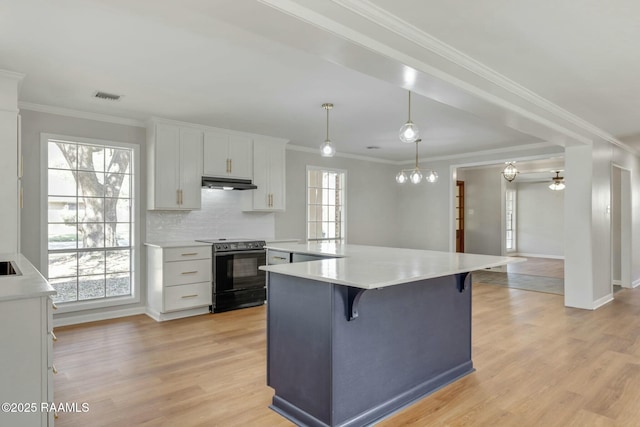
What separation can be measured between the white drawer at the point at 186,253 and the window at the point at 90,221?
630mm

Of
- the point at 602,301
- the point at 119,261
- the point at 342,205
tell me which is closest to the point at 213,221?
the point at 119,261

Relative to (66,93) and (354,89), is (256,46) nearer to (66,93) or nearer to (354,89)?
(354,89)

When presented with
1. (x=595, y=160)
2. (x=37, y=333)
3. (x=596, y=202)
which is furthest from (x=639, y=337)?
(x=37, y=333)

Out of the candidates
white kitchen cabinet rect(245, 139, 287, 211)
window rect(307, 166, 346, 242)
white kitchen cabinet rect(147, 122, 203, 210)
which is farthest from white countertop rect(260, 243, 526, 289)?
window rect(307, 166, 346, 242)

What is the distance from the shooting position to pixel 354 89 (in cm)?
367

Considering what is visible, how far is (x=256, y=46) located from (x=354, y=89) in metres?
1.21

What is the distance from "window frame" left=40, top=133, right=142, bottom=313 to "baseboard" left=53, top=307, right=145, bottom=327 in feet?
0.24

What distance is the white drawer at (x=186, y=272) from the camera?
4688mm

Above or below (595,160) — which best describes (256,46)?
above

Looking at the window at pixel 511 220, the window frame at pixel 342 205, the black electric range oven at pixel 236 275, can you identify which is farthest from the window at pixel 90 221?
the window at pixel 511 220

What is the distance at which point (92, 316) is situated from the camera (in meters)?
4.64

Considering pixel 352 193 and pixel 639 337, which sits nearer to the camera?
pixel 639 337

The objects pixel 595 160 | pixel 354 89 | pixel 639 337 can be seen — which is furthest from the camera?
pixel 595 160

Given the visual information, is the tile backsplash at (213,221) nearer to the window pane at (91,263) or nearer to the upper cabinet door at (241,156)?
the upper cabinet door at (241,156)
